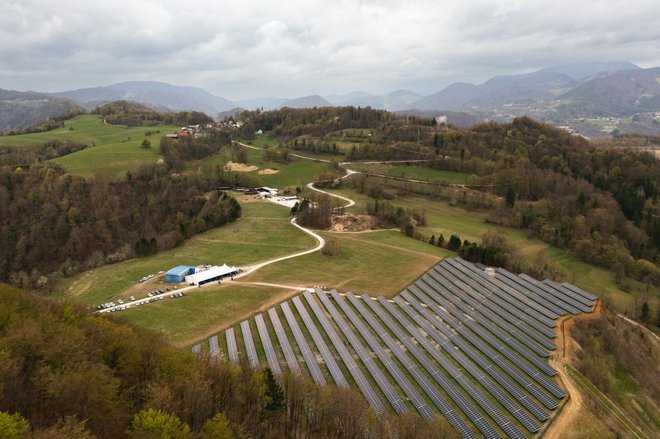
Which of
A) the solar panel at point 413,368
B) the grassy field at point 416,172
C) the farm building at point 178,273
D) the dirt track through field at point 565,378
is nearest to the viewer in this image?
the dirt track through field at point 565,378

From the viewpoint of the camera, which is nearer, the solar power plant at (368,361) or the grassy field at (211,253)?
the solar power plant at (368,361)

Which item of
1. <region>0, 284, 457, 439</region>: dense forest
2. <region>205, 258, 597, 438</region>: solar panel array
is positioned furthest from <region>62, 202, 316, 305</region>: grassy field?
<region>0, 284, 457, 439</region>: dense forest

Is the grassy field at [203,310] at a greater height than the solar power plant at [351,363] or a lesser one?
greater

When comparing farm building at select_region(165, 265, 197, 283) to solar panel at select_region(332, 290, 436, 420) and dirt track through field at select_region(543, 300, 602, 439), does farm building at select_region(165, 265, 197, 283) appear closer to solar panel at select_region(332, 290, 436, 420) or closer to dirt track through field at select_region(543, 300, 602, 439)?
solar panel at select_region(332, 290, 436, 420)

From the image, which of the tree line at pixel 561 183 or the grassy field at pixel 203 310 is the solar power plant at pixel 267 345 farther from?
the tree line at pixel 561 183

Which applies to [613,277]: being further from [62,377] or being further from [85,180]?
[85,180]

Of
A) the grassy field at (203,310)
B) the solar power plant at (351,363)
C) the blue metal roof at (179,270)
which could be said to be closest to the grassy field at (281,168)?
the blue metal roof at (179,270)
